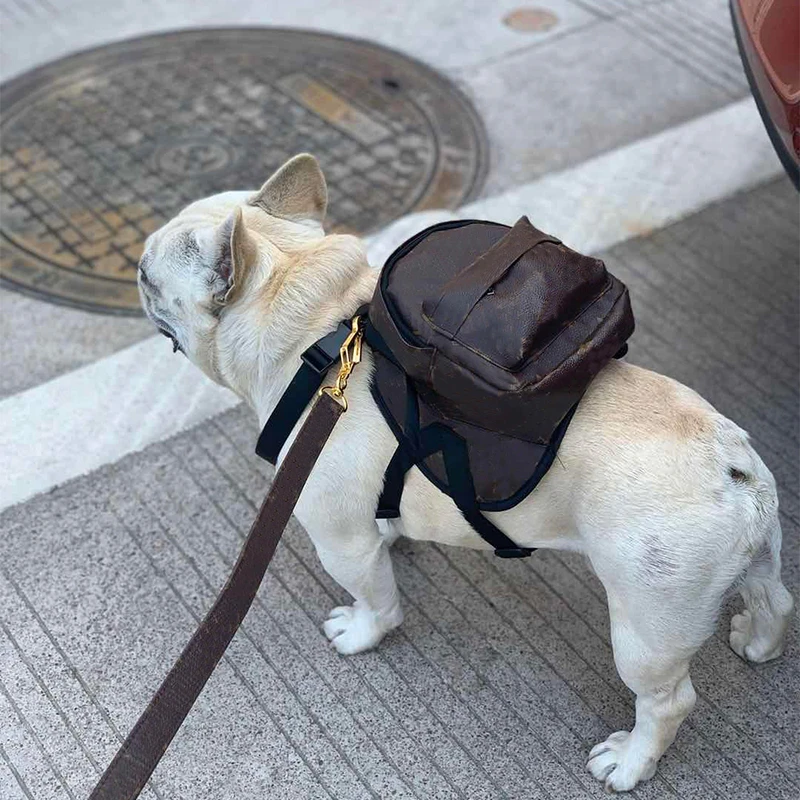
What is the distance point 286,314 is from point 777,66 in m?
1.99

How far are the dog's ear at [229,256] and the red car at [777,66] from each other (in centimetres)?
194

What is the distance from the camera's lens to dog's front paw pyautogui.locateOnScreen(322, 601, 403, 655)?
3344mm

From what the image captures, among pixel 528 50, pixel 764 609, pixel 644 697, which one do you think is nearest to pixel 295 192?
pixel 644 697

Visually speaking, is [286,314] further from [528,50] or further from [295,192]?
[528,50]

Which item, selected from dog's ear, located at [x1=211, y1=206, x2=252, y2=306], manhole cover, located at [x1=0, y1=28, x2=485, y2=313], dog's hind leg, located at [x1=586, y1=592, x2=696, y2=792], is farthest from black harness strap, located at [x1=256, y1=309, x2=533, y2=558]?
manhole cover, located at [x1=0, y1=28, x2=485, y2=313]

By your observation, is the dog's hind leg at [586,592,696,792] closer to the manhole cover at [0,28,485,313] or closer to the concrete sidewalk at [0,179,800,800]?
the concrete sidewalk at [0,179,800,800]

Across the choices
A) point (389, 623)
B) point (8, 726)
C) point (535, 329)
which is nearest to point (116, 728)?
point (8, 726)

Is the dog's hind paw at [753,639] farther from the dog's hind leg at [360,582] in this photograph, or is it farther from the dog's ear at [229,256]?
the dog's ear at [229,256]

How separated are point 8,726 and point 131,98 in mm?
3787

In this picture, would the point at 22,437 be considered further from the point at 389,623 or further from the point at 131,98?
the point at 131,98

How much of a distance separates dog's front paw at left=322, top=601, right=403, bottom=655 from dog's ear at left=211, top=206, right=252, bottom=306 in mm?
1093

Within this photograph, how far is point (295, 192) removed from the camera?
122 inches

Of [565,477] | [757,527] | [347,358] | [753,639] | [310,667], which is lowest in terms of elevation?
[753,639]

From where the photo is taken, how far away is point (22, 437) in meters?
4.06
